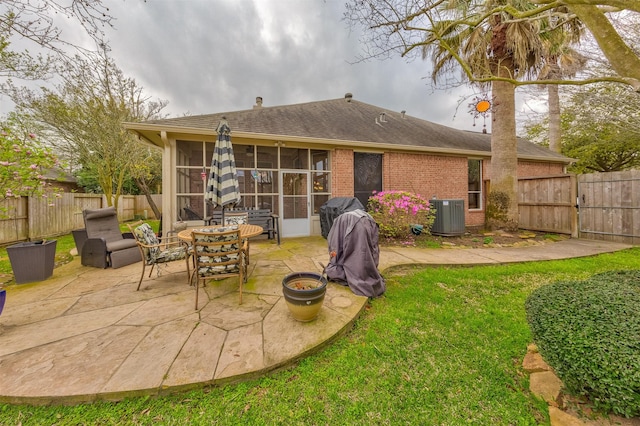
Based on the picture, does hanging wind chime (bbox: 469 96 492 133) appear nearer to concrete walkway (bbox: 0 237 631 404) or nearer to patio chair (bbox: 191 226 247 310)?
concrete walkway (bbox: 0 237 631 404)

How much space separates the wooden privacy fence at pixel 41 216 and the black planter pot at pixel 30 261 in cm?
238

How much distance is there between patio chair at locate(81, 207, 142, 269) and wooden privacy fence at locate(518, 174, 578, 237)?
40.8ft

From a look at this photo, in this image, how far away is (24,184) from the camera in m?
4.64

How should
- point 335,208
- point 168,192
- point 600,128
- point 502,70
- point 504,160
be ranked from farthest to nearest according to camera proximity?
point 600,128 < point 504,160 < point 502,70 < point 335,208 < point 168,192

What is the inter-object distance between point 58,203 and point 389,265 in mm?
11859

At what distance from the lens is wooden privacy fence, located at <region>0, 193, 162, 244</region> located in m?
6.87

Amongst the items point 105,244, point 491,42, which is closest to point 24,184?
point 105,244

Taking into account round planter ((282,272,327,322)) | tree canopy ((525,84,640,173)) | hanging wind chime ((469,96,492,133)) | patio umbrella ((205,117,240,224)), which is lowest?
round planter ((282,272,327,322))

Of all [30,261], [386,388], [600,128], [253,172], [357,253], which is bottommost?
[386,388]

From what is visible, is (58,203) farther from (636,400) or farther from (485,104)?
(485,104)

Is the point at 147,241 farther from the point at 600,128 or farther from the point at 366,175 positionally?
the point at 600,128

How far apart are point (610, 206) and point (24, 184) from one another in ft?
48.3

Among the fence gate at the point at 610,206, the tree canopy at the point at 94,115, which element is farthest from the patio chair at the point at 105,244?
the fence gate at the point at 610,206

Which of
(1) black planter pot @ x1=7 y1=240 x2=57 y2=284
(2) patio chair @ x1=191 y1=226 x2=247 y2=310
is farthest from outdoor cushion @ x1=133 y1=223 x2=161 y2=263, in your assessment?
(1) black planter pot @ x1=7 y1=240 x2=57 y2=284
